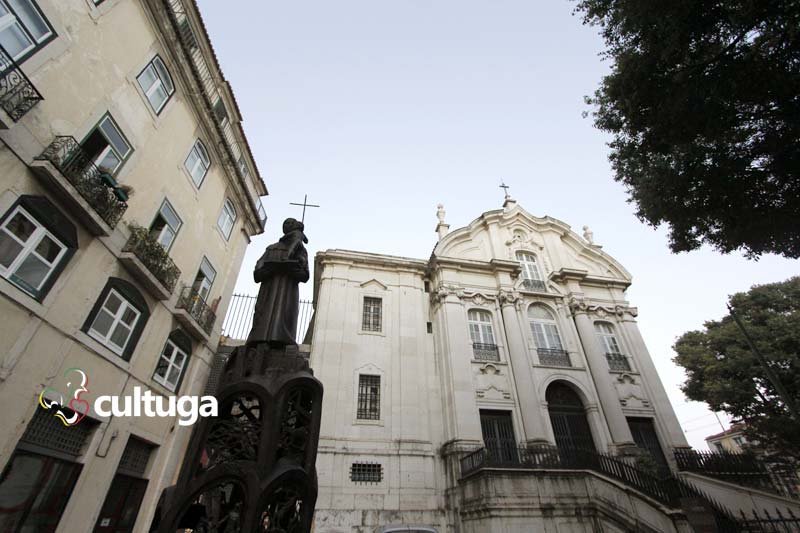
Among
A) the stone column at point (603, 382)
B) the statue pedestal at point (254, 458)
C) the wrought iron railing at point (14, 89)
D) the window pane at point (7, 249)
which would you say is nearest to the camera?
the statue pedestal at point (254, 458)

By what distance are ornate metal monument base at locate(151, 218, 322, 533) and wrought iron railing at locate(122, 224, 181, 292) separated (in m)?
7.79

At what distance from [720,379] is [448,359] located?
48.3 feet

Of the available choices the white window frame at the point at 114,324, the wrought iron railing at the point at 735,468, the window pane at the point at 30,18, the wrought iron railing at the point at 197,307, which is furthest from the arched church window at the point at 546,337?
the window pane at the point at 30,18

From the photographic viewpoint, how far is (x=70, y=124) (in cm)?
865

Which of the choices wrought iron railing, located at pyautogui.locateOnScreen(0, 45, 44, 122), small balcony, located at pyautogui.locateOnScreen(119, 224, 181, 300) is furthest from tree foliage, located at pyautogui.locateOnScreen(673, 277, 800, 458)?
wrought iron railing, located at pyautogui.locateOnScreen(0, 45, 44, 122)

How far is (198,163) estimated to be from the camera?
14.4 m

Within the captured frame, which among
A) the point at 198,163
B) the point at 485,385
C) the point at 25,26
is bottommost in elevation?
the point at 485,385

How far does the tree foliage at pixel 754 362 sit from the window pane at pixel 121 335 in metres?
24.5

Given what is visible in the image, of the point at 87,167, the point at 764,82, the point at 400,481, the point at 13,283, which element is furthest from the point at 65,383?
the point at 764,82

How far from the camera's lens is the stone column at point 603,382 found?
50.8ft

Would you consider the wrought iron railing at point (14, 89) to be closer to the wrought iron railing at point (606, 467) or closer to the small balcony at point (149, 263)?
the small balcony at point (149, 263)

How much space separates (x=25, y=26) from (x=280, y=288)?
8.41 m

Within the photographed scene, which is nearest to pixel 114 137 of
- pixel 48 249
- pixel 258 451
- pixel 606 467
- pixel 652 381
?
pixel 48 249

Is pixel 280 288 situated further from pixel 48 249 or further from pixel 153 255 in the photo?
pixel 153 255
